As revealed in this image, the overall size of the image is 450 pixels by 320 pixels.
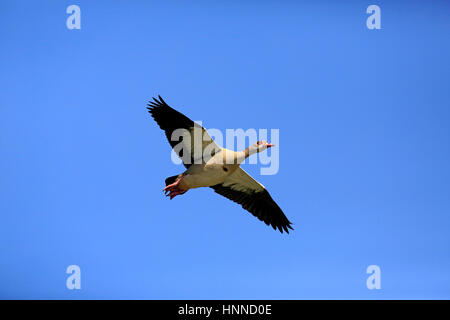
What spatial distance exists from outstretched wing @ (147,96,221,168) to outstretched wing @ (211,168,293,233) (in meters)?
1.12

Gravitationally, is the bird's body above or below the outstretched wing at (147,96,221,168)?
below

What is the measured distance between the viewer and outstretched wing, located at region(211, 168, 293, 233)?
9602 millimetres

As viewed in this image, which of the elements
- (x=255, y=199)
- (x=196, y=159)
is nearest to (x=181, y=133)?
(x=196, y=159)

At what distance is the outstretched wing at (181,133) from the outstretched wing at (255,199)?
1.12m

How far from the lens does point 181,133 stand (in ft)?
28.3

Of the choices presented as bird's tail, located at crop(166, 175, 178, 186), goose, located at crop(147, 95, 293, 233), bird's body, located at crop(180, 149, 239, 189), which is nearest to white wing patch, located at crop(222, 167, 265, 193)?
goose, located at crop(147, 95, 293, 233)

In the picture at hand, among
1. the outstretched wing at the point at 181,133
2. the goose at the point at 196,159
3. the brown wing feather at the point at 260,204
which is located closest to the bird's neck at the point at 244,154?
the goose at the point at 196,159

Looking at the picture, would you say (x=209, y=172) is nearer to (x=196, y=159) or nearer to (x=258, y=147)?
(x=196, y=159)

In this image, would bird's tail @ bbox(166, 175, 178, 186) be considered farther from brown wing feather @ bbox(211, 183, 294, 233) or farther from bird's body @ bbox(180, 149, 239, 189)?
brown wing feather @ bbox(211, 183, 294, 233)

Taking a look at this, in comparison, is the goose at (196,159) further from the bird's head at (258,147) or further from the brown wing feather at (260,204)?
the brown wing feather at (260,204)
